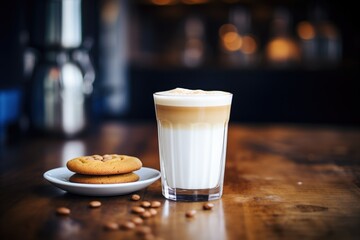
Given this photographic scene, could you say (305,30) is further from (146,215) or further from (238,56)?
(146,215)

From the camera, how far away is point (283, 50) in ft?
15.5

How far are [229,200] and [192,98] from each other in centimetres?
21

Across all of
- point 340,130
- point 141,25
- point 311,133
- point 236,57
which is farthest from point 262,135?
point 141,25

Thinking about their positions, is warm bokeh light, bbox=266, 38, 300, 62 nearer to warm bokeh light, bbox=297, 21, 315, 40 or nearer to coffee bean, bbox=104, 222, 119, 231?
warm bokeh light, bbox=297, 21, 315, 40

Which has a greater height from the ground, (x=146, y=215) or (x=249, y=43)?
(x=249, y=43)

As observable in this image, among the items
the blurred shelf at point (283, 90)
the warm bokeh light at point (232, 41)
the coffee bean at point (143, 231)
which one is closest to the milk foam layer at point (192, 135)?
the coffee bean at point (143, 231)

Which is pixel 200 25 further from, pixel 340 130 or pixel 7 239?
pixel 7 239

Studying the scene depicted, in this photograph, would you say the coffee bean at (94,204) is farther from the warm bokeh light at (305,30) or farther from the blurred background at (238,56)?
the warm bokeh light at (305,30)

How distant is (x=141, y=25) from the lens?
16.6 ft

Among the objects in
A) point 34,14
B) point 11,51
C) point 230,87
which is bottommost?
point 230,87

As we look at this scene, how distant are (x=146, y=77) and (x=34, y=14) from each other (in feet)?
8.08

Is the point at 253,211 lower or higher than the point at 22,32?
lower

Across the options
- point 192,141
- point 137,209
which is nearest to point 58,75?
point 192,141

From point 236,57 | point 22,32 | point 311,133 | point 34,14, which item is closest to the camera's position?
point 34,14
